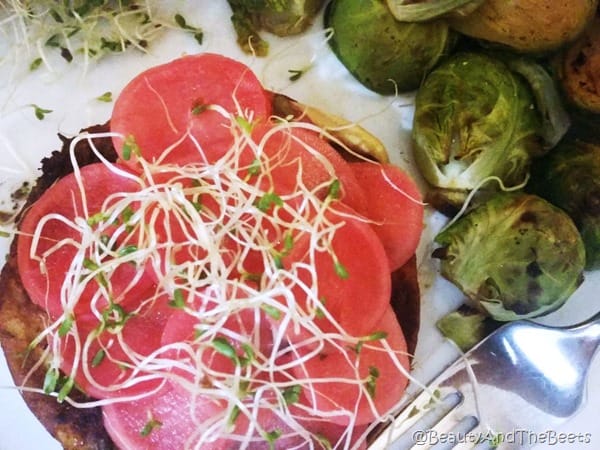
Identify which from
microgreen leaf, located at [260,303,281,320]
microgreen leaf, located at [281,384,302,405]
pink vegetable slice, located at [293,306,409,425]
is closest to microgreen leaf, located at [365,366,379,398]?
pink vegetable slice, located at [293,306,409,425]

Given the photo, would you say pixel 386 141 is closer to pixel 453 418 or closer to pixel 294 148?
pixel 294 148

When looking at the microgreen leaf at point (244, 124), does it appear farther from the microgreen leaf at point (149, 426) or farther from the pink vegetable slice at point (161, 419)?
the microgreen leaf at point (149, 426)

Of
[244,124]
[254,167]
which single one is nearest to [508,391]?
[254,167]

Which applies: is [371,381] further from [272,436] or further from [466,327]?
[466,327]

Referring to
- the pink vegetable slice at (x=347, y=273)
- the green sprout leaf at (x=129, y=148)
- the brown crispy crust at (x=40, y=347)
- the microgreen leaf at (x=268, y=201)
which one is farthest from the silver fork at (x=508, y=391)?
the green sprout leaf at (x=129, y=148)

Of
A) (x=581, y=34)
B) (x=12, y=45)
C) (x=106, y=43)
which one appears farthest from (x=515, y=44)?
(x=12, y=45)

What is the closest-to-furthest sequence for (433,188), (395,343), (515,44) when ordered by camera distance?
1. (395,343)
2. (515,44)
3. (433,188)
